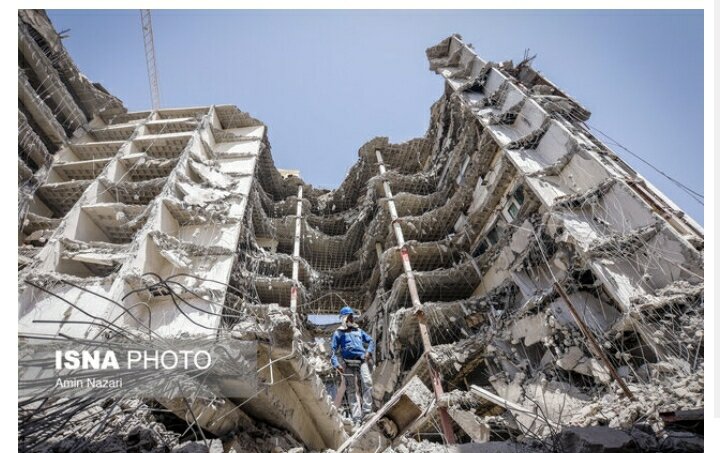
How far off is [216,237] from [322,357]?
29.7ft

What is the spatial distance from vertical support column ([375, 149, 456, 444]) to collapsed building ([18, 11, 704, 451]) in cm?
11

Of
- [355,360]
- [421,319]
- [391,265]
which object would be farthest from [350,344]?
[391,265]

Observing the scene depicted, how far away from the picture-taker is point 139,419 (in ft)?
17.2

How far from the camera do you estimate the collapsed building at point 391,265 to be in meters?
7.12

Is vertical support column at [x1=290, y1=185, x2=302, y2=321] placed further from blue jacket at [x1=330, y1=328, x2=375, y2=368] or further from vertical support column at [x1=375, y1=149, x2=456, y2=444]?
blue jacket at [x1=330, y1=328, x2=375, y2=368]

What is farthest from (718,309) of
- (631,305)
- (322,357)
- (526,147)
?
(322,357)

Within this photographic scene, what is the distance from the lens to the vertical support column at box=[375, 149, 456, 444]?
42.9ft

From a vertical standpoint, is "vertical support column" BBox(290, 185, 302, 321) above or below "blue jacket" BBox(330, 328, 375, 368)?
above

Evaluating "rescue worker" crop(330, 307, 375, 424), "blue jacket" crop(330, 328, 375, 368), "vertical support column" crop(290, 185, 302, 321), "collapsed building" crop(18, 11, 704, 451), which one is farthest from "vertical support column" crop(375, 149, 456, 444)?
"vertical support column" crop(290, 185, 302, 321)

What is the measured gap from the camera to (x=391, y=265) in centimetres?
2186

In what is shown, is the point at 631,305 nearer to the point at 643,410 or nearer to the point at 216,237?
the point at 643,410

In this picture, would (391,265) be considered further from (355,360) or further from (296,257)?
(355,360)

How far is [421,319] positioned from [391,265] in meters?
4.98

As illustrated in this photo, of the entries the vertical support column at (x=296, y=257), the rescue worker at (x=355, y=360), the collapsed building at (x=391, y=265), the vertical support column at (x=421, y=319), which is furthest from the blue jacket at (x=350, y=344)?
the vertical support column at (x=296, y=257)
